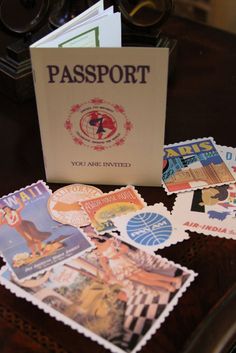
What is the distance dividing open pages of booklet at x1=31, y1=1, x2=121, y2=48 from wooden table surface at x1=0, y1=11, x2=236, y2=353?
→ 0.28 m

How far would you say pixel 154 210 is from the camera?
101 cm

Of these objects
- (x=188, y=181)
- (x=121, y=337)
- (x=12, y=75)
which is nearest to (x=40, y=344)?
(x=121, y=337)

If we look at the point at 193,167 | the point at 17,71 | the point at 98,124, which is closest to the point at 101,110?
the point at 98,124

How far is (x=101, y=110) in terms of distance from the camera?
98cm

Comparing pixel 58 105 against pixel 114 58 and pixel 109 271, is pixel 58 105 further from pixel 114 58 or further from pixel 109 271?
pixel 109 271

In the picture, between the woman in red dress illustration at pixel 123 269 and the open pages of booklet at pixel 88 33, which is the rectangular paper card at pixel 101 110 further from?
the woman in red dress illustration at pixel 123 269

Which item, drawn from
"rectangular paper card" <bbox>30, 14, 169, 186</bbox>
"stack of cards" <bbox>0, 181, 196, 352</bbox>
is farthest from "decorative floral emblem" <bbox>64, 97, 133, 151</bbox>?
"stack of cards" <bbox>0, 181, 196, 352</bbox>

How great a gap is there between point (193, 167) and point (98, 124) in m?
0.23

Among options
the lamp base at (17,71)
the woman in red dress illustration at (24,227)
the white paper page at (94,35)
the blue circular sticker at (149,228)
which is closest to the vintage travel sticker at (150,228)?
the blue circular sticker at (149,228)

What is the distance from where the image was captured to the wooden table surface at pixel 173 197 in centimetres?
79

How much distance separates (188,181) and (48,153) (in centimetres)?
28

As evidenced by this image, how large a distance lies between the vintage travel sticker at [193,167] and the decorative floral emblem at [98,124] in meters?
0.14

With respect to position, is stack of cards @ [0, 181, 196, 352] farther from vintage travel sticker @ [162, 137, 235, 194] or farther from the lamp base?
the lamp base

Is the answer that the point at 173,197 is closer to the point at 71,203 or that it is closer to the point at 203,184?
the point at 203,184
